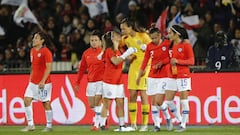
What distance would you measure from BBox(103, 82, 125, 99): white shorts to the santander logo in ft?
12.6

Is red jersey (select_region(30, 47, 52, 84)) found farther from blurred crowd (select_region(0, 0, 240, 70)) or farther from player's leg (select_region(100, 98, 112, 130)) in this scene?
blurred crowd (select_region(0, 0, 240, 70))

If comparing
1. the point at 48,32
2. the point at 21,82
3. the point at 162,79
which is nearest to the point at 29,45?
the point at 48,32

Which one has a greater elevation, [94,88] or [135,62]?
[135,62]

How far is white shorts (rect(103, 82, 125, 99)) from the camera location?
20641 millimetres

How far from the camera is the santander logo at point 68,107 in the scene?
24516 mm

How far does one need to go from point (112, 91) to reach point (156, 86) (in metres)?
1.06

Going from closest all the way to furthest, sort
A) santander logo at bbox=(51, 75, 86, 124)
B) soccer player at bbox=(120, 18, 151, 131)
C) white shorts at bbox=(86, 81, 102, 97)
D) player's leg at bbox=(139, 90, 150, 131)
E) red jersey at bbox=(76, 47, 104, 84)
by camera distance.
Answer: player's leg at bbox=(139, 90, 150, 131)
soccer player at bbox=(120, 18, 151, 131)
white shorts at bbox=(86, 81, 102, 97)
red jersey at bbox=(76, 47, 104, 84)
santander logo at bbox=(51, 75, 86, 124)

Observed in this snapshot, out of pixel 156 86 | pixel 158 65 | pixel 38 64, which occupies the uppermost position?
pixel 38 64

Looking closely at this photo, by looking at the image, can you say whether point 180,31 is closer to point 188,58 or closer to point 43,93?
point 188,58

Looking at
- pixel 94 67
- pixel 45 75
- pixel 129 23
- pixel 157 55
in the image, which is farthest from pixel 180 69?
pixel 45 75

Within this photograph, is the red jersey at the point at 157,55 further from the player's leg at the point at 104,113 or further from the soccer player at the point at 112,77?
the player's leg at the point at 104,113

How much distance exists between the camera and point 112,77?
816 inches

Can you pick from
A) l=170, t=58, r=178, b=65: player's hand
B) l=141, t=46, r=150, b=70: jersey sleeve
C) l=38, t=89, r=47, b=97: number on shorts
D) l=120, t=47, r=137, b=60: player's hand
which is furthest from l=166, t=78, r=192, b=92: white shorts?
l=38, t=89, r=47, b=97: number on shorts

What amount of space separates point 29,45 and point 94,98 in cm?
726
